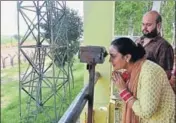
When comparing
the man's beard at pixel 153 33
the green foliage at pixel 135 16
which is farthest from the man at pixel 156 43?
the green foliage at pixel 135 16

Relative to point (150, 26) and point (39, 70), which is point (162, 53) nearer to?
point (150, 26)

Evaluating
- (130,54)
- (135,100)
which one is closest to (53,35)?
(130,54)

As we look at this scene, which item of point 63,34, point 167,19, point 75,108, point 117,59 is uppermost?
point 167,19

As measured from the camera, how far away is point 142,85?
4.86ft

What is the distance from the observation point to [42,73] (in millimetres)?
1819

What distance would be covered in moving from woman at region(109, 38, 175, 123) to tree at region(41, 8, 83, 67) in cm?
52

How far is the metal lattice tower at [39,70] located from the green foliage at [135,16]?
31.0 inches

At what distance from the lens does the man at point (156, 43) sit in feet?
7.39

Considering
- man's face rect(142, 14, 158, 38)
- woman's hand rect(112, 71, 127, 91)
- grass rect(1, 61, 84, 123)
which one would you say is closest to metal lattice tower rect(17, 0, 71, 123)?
grass rect(1, 61, 84, 123)

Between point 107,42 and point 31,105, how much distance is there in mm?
1190

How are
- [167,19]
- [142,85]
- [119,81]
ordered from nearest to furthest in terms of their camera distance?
1. [142,85]
2. [119,81]
3. [167,19]

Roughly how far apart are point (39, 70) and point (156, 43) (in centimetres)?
100

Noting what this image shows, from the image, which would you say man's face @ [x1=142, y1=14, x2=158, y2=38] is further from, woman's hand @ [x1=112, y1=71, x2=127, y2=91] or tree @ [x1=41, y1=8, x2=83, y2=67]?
woman's hand @ [x1=112, y1=71, x2=127, y2=91]

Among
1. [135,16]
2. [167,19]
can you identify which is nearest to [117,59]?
[135,16]
